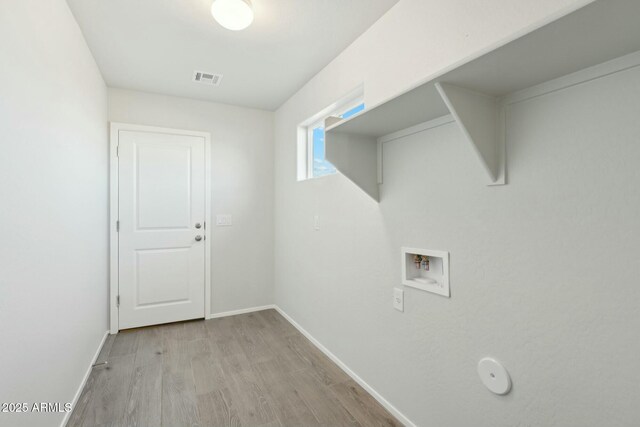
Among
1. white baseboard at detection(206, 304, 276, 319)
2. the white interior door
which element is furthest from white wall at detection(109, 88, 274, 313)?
the white interior door

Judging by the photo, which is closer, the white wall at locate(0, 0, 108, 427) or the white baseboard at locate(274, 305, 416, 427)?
the white wall at locate(0, 0, 108, 427)

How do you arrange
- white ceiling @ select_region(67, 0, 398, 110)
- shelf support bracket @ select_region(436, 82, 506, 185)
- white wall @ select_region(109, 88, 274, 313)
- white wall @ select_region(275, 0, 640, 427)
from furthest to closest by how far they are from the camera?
1. white wall @ select_region(109, 88, 274, 313)
2. white ceiling @ select_region(67, 0, 398, 110)
3. shelf support bracket @ select_region(436, 82, 506, 185)
4. white wall @ select_region(275, 0, 640, 427)

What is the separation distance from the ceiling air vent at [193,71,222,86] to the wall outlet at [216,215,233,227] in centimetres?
132

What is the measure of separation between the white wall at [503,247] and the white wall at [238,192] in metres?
1.59

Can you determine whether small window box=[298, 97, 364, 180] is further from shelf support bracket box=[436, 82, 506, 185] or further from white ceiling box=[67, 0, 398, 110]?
shelf support bracket box=[436, 82, 506, 185]

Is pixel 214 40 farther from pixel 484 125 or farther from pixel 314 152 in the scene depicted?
pixel 484 125

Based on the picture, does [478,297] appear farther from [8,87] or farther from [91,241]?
[91,241]

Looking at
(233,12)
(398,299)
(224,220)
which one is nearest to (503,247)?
(398,299)

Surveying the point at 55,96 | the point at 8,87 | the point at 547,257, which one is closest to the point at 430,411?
the point at 547,257

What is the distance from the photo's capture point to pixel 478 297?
1.26 m

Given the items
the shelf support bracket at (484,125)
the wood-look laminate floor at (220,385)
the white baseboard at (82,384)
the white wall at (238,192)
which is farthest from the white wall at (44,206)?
the shelf support bracket at (484,125)

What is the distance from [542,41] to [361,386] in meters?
1.99

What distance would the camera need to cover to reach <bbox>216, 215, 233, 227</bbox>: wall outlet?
328 centimetres

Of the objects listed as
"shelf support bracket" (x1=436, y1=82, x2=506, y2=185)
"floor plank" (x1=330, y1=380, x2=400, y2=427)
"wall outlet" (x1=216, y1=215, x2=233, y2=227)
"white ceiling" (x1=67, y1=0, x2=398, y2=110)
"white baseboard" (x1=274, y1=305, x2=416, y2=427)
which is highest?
"white ceiling" (x1=67, y1=0, x2=398, y2=110)
